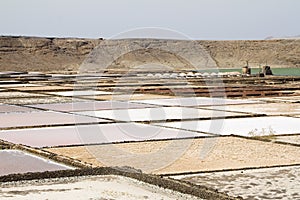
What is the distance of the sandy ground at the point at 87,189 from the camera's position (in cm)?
606

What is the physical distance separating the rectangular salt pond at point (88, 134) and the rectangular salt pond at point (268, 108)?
12.6 feet

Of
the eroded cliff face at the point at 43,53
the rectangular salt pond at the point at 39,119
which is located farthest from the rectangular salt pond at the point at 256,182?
the eroded cliff face at the point at 43,53

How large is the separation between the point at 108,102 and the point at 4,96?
4185 mm

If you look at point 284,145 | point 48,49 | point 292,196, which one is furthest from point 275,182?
point 48,49

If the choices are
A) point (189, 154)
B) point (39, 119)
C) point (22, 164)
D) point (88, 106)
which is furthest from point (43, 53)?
point (22, 164)

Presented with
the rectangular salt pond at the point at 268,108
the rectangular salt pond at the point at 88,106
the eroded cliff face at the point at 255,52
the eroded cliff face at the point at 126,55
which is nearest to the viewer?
the rectangular salt pond at the point at 268,108

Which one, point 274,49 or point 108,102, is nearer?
point 108,102

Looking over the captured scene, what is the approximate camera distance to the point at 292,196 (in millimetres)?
6008

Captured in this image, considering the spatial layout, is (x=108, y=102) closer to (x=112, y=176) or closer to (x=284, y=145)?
(x=284, y=145)

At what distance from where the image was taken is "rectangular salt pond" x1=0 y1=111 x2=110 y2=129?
12.3 m

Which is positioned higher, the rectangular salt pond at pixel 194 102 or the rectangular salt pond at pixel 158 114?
the rectangular salt pond at pixel 194 102

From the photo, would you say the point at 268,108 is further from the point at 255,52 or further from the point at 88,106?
the point at 255,52

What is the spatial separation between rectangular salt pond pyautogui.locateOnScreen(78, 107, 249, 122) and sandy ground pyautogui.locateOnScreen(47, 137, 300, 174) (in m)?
3.49

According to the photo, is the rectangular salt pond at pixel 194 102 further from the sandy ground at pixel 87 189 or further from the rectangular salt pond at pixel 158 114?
the sandy ground at pixel 87 189
